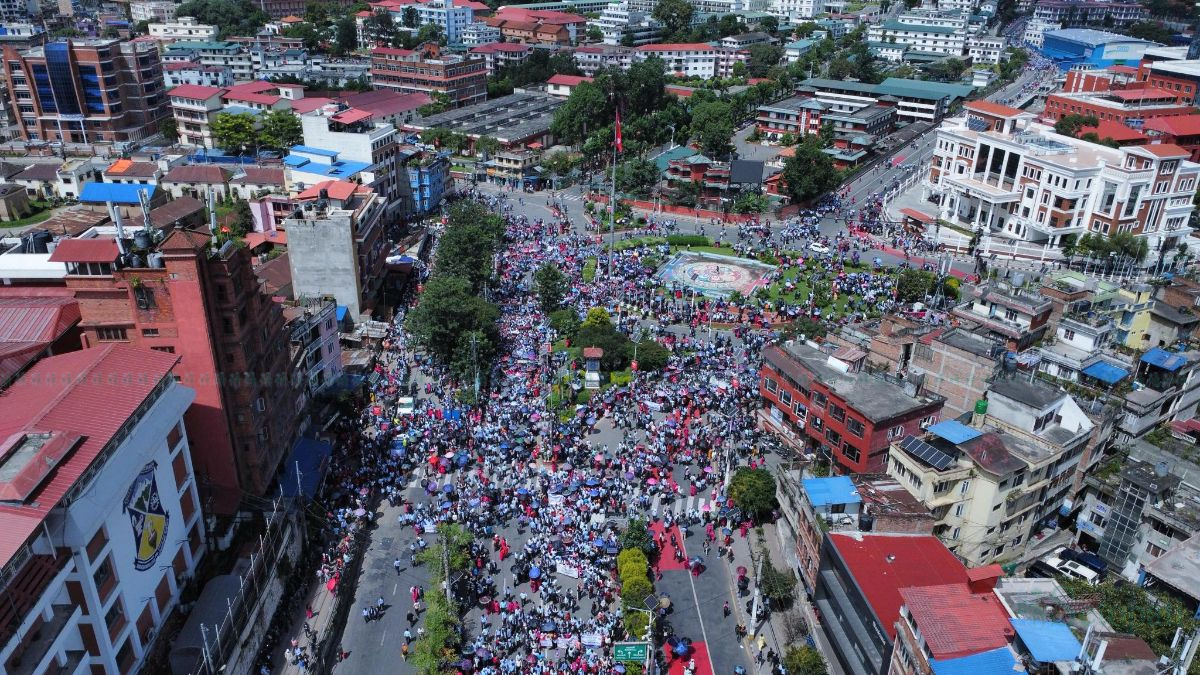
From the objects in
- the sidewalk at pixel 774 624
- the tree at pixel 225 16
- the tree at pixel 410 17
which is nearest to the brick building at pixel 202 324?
the sidewalk at pixel 774 624

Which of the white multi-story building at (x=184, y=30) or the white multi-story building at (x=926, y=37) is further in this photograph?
the white multi-story building at (x=926, y=37)

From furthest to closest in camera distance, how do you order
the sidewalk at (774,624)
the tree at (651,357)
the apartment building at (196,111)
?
the apartment building at (196,111) → the tree at (651,357) → the sidewalk at (774,624)

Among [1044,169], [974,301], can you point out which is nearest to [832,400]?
[974,301]

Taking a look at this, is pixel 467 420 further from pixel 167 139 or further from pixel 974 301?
pixel 167 139

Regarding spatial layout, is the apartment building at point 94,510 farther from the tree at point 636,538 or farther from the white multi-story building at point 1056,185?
the white multi-story building at point 1056,185

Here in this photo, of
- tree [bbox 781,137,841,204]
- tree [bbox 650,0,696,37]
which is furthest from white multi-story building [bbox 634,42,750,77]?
tree [bbox 781,137,841,204]

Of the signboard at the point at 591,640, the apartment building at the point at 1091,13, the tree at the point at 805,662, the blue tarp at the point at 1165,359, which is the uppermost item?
the apartment building at the point at 1091,13

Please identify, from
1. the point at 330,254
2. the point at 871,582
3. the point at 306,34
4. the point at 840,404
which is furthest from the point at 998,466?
the point at 306,34

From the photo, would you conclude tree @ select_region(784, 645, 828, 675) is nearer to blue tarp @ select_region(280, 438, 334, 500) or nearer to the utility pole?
the utility pole
